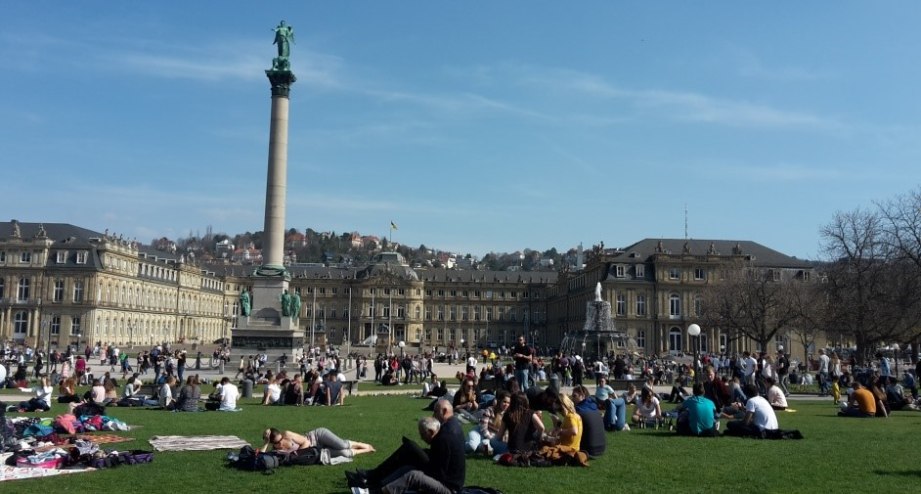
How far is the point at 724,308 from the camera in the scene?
72000 mm

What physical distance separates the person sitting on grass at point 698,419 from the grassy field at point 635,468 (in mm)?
452

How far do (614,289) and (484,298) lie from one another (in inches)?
2012

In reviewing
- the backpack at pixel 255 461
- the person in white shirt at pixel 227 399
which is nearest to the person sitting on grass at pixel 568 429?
the backpack at pixel 255 461

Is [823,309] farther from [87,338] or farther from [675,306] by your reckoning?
[87,338]

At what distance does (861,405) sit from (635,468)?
40.4 ft

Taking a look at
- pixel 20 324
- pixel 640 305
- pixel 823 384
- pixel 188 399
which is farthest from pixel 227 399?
pixel 20 324

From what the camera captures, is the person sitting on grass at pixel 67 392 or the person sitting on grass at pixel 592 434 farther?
the person sitting on grass at pixel 67 392

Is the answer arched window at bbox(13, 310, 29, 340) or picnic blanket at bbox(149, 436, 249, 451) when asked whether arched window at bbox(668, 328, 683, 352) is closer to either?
arched window at bbox(13, 310, 29, 340)

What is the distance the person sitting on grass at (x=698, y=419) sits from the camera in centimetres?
1770

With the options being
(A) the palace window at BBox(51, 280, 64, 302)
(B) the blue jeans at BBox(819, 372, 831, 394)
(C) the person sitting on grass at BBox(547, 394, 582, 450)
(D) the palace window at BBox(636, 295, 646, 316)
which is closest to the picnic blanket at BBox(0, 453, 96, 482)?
(C) the person sitting on grass at BBox(547, 394, 582, 450)

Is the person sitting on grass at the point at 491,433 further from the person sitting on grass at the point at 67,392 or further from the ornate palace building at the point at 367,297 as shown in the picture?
the ornate palace building at the point at 367,297

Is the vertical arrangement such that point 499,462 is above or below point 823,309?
below

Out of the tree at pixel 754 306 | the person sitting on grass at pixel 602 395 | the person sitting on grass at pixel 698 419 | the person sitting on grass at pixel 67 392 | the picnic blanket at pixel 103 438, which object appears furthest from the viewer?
the tree at pixel 754 306

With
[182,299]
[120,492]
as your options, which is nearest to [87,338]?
[182,299]
